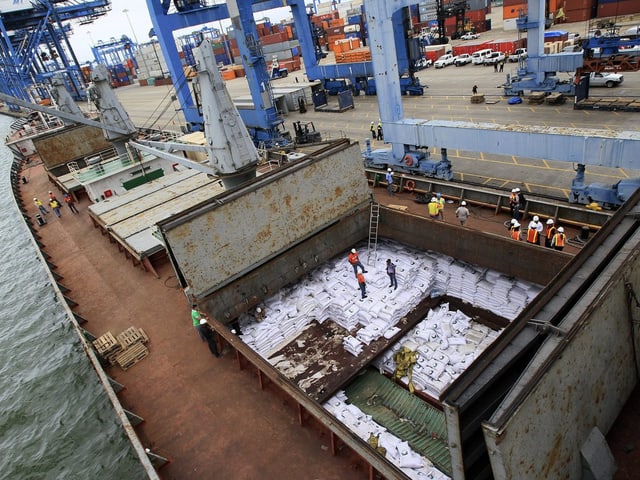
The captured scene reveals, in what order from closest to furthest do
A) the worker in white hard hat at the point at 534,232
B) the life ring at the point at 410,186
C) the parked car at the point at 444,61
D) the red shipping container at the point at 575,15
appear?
the worker in white hard hat at the point at 534,232, the life ring at the point at 410,186, the parked car at the point at 444,61, the red shipping container at the point at 575,15

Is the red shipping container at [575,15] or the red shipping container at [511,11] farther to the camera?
the red shipping container at [511,11]

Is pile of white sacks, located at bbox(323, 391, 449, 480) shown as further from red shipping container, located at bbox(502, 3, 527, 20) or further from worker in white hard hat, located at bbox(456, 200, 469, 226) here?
red shipping container, located at bbox(502, 3, 527, 20)

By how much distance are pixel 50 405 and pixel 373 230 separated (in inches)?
454

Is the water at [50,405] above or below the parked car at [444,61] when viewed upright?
below

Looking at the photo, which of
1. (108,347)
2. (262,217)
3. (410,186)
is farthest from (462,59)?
(108,347)

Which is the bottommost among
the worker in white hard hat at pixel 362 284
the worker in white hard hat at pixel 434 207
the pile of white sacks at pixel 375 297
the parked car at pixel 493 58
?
the pile of white sacks at pixel 375 297

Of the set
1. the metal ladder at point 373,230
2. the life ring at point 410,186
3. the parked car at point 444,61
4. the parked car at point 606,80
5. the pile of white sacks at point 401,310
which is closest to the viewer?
the pile of white sacks at point 401,310

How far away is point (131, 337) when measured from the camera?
421 inches

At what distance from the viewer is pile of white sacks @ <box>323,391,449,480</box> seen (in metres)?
7.00

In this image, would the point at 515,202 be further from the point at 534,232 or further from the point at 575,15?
the point at 575,15

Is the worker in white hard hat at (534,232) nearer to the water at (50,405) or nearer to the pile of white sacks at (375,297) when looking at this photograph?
the pile of white sacks at (375,297)

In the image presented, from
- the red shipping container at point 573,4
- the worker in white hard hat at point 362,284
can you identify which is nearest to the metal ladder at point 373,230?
the worker in white hard hat at point 362,284

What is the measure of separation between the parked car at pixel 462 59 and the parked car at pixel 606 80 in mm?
17121

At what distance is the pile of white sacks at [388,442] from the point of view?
275 inches
